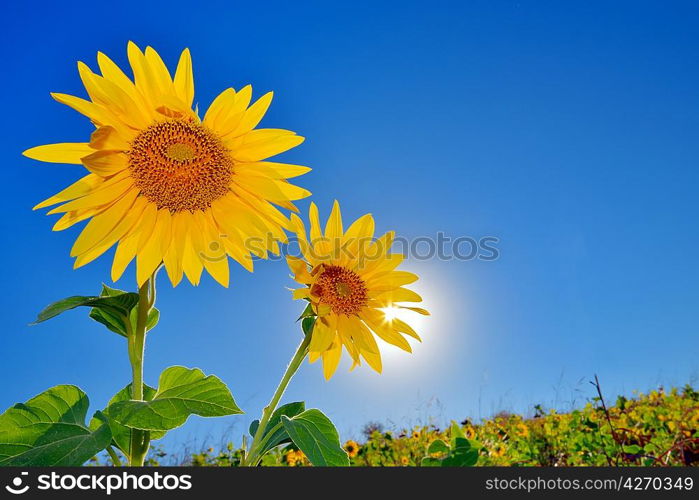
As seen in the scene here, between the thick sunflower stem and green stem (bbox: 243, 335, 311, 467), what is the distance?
36 cm

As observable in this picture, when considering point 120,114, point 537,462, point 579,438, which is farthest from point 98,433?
point 537,462

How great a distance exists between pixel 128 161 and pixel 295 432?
3.90ft

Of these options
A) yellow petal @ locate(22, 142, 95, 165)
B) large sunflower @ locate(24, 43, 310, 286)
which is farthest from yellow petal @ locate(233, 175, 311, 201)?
yellow petal @ locate(22, 142, 95, 165)

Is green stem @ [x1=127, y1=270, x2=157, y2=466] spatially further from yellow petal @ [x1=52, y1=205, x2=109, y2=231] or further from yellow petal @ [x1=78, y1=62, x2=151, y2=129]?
yellow petal @ [x1=78, y1=62, x2=151, y2=129]

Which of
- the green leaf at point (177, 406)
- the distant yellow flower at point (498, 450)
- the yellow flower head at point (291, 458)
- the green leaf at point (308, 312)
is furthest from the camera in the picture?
the yellow flower head at point (291, 458)

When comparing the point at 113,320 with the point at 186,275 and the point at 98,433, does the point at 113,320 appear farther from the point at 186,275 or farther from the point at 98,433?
the point at 98,433

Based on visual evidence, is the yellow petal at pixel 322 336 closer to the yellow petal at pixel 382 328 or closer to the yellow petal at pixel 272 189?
the yellow petal at pixel 382 328

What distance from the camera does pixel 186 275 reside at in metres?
2.25

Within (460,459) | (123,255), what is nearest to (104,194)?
(123,255)

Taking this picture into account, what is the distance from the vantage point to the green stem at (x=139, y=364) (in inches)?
78.0

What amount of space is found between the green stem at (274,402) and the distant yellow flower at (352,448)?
3521mm

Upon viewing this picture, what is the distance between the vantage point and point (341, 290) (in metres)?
2.47

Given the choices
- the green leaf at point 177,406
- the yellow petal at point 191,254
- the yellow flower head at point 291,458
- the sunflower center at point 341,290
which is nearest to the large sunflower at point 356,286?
the sunflower center at point 341,290

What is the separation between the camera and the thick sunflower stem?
1.98 m
